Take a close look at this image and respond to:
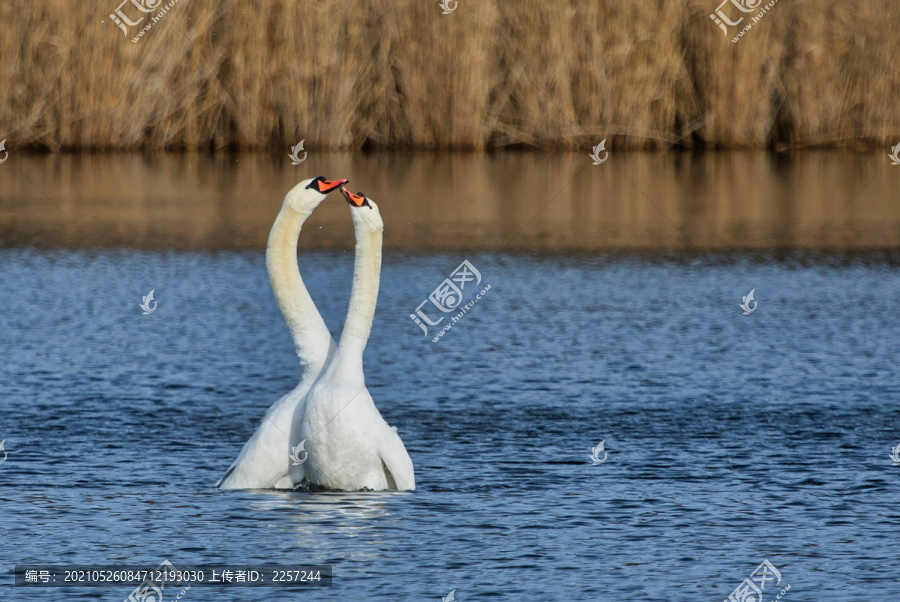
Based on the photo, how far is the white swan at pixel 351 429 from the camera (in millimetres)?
9297

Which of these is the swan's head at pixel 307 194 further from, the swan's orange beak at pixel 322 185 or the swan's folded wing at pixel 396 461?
the swan's folded wing at pixel 396 461

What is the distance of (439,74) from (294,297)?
Result: 66.0 feet

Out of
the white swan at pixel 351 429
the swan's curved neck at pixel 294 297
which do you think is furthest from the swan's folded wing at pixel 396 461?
the swan's curved neck at pixel 294 297

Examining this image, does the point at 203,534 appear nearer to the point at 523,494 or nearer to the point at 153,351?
the point at 523,494

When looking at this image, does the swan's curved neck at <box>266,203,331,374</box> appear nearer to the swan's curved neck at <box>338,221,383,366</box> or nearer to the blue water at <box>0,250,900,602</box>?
the swan's curved neck at <box>338,221,383,366</box>

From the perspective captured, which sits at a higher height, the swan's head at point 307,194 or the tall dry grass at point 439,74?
the tall dry grass at point 439,74

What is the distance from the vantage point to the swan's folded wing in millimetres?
9570

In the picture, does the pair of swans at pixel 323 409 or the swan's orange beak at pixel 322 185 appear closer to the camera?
the pair of swans at pixel 323 409

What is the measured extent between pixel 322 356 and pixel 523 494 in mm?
1629

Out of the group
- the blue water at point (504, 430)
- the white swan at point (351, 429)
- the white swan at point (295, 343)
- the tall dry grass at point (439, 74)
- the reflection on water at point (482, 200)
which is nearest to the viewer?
the blue water at point (504, 430)

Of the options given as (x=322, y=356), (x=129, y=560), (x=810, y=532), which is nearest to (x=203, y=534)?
(x=129, y=560)

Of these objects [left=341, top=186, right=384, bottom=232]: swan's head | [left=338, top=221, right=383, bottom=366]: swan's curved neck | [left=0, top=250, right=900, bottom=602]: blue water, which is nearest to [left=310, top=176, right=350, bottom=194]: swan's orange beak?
[left=341, top=186, right=384, bottom=232]: swan's head

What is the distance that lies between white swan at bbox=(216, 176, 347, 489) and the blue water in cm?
16

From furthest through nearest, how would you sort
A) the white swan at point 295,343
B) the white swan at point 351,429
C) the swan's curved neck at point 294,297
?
the swan's curved neck at point 294,297, the white swan at point 295,343, the white swan at point 351,429
